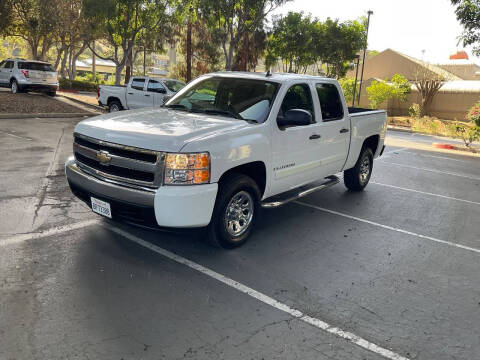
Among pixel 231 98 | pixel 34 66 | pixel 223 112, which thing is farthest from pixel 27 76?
pixel 223 112

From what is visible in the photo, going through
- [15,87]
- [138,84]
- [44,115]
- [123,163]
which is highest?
[138,84]

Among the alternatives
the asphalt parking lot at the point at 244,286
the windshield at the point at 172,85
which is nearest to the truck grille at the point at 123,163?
the asphalt parking lot at the point at 244,286

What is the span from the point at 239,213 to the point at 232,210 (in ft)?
0.51

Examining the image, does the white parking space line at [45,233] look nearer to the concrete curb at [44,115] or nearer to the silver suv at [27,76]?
the concrete curb at [44,115]

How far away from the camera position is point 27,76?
2102 cm

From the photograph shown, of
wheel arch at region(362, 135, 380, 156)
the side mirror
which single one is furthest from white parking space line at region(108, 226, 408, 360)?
wheel arch at region(362, 135, 380, 156)

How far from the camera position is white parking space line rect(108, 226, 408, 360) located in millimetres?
3347

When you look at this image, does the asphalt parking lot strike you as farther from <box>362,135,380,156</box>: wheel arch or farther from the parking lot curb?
the parking lot curb

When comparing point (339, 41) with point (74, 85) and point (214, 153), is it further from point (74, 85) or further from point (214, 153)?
point (214, 153)

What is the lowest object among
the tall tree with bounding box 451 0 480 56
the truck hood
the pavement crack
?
the pavement crack

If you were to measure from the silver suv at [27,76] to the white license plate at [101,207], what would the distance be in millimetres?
19145

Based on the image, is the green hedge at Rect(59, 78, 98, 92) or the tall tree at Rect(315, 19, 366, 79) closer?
the green hedge at Rect(59, 78, 98, 92)

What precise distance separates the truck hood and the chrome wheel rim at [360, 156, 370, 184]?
3.86 metres

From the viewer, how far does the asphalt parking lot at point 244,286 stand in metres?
3.28
